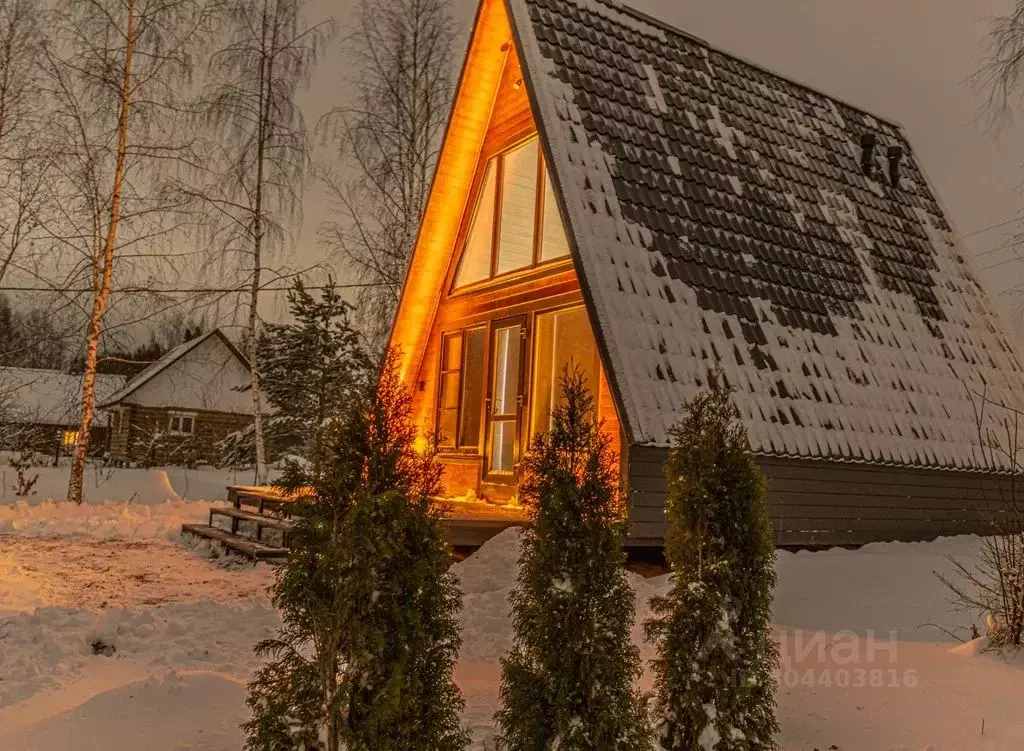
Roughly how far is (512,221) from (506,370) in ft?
6.84

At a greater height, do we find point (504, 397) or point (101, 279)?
point (101, 279)

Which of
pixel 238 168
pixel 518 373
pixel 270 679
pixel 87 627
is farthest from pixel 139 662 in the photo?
pixel 238 168

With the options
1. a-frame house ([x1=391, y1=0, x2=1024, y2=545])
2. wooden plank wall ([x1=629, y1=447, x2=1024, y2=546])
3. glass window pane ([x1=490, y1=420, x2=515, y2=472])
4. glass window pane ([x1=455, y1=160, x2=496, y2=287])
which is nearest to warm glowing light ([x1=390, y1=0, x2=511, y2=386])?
a-frame house ([x1=391, y1=0, x2=1024, y2=545])

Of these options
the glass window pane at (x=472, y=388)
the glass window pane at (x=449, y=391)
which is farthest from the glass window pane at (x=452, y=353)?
the glass window pane at (x=472, y=388)

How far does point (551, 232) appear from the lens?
32.0 feet

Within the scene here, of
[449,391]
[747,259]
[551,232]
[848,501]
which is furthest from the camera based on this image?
[449,391]

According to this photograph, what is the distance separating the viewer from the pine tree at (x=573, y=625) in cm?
348

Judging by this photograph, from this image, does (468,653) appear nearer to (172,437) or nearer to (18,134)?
(18,134)

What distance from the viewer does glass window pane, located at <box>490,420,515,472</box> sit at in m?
10.1

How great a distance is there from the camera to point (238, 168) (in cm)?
1722

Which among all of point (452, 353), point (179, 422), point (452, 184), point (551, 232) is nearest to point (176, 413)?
point (179, 422)

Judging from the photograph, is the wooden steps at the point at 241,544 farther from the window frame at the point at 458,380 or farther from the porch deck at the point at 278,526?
the window frame at the point at 458,380

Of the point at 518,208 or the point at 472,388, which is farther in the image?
the point at 472,388

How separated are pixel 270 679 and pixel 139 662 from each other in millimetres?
2669
